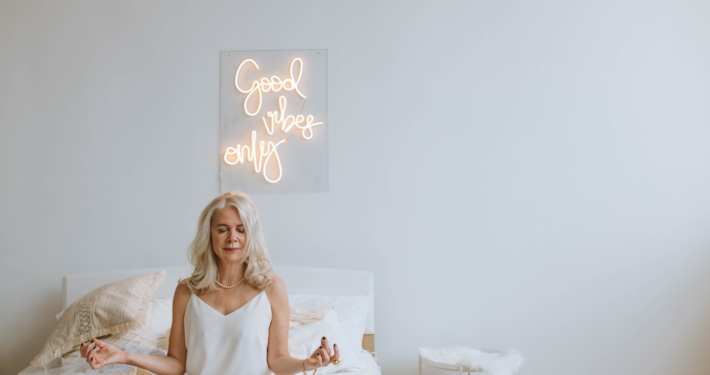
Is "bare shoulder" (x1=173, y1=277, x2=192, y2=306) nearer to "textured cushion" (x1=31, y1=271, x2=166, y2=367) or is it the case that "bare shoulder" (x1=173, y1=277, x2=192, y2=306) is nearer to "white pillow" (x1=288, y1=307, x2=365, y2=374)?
"white pillow" (x1=288, y1=307, x2=365, y2=374)

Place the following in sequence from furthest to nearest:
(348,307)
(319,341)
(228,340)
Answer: (348,307) → (319,341) → (228,340)

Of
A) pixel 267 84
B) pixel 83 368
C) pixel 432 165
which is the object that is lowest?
pixel 83 368

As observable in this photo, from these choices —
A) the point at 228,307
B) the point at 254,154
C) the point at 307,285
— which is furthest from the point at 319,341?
the point at 254,154

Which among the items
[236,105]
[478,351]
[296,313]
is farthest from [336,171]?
[478,351]

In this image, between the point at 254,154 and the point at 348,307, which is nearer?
the point at 348,307

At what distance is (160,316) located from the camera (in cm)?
282

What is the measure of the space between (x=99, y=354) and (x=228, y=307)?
37 cm

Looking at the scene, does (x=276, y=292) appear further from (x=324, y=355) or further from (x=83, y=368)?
(x=83, y=368)

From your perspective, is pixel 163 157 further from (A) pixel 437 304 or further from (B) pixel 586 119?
(B) pixel 586 119

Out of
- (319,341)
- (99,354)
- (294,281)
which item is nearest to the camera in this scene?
(99,354)

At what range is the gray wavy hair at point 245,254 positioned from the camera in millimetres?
1838

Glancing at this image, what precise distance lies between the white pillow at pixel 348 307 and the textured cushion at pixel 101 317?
72 centimetres

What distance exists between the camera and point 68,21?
3.40 meters

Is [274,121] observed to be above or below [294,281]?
above
